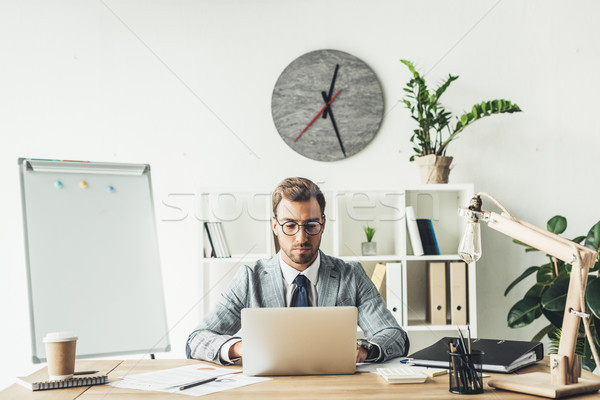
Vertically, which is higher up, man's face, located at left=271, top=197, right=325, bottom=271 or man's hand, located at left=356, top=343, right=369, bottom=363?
man's face, located at left=271, top=197, right=325, bottom=271

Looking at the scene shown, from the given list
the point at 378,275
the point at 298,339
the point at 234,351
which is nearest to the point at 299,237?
the point at 234,351

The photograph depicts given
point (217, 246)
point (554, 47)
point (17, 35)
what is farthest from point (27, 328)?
point (554, 47)

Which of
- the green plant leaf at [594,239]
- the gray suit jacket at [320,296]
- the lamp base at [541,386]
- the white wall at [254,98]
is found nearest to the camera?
the lamp base at [541,386]

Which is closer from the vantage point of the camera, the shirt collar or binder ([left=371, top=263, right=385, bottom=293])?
the shirt collar

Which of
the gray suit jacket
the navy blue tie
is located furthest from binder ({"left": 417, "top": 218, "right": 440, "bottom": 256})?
the navy blue tie

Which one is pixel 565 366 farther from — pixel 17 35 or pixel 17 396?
pixel 17 35

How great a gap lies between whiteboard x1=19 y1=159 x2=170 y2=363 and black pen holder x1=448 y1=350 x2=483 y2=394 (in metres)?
1.63

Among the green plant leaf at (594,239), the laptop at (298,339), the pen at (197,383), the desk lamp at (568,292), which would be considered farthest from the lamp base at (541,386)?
the green plant leaf at (594,239)

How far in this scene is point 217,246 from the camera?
2.84 metres

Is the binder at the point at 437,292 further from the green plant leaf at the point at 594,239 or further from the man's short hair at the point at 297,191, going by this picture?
the man's short hair at the point at 297,191

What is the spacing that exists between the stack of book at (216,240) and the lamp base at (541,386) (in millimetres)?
1686

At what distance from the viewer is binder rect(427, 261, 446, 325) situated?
9.36 feet

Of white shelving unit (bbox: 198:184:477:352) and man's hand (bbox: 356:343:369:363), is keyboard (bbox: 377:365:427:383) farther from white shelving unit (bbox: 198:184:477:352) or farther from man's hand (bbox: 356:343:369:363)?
white shelving unit (bbox: 198:184:477:352)

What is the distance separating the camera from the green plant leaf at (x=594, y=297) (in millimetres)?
2249
